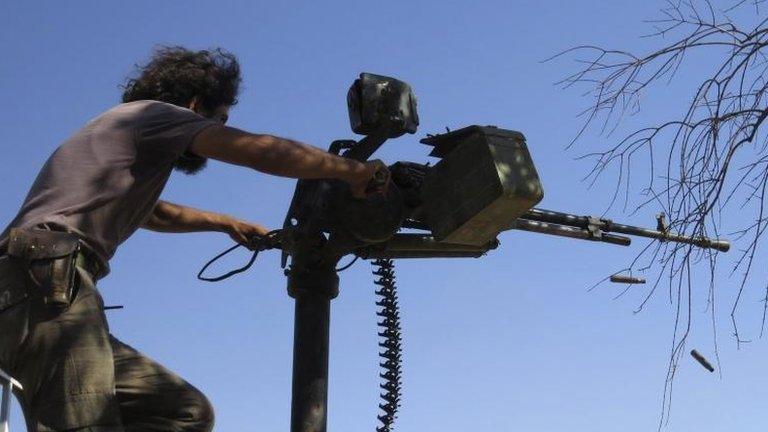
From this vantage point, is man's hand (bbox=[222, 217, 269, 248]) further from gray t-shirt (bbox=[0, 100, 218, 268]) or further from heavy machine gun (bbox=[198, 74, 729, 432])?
gray t-shirt (bbox=[0, 100, 218, 268])

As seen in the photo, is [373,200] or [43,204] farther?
[373,200]

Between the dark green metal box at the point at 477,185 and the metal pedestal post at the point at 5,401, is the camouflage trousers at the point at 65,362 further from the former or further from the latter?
the dark green metal box at the point at 477,185

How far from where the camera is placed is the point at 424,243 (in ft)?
16.6

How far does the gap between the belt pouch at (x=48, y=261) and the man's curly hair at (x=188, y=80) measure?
2.99ft

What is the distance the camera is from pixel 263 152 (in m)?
3.79

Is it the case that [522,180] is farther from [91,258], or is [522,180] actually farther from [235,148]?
[91,258]

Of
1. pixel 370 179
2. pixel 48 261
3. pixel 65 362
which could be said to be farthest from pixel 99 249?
pixel 370 179

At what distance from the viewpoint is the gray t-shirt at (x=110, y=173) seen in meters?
3.75

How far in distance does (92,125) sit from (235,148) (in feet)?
1.70

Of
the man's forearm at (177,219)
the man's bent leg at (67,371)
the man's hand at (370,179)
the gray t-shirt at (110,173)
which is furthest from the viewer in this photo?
the man's forearm at (177,219)

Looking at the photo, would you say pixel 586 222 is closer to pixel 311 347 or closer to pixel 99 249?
pixel 311 347

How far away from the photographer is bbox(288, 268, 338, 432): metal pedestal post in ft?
15.0

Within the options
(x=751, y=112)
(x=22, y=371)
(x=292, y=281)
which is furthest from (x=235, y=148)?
(x=751, y=112)

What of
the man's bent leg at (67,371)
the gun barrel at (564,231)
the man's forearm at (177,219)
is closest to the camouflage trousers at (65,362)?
the man's bent leg at (67,371)
